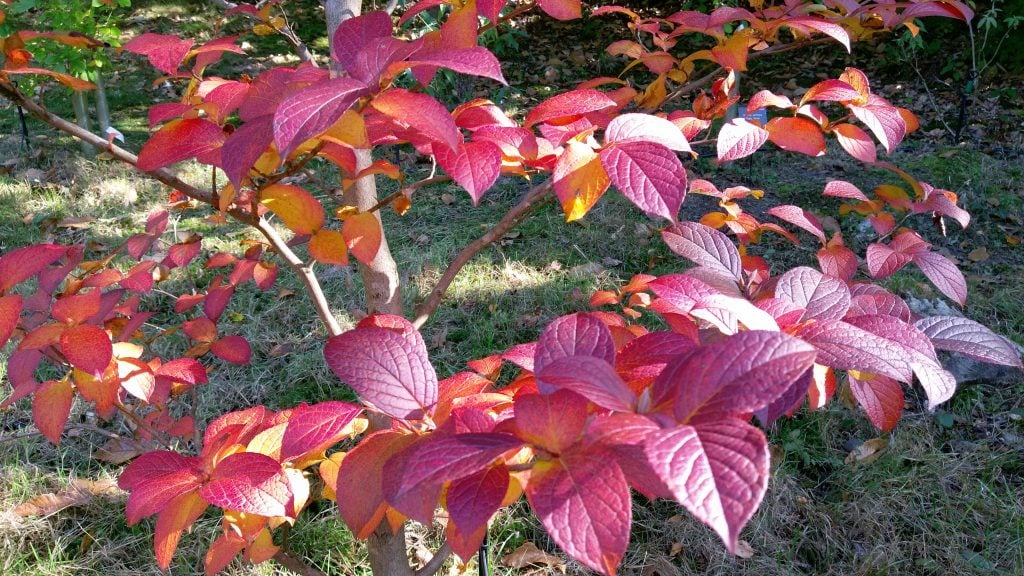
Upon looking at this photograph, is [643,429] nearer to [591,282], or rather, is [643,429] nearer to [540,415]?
[540,415]

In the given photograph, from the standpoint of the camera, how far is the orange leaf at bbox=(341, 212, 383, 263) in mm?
925

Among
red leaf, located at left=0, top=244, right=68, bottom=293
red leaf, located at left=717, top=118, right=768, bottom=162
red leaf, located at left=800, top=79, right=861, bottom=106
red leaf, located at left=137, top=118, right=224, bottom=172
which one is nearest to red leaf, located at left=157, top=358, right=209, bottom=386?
red leaf, located at left=0, top=244, right=68, bottom=293

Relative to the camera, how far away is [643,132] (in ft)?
2.18

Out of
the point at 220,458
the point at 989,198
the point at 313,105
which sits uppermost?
the point at 313,105

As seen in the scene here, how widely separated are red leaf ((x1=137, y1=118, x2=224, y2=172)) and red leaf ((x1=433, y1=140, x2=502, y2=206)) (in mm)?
233

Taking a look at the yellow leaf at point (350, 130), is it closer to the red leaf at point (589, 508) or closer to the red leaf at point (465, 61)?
the red leaf at point (465, 61)

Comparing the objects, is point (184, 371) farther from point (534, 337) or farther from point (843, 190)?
point (534, 337)

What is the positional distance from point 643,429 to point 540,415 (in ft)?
0.29

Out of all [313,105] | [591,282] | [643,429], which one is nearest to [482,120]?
[313,105]

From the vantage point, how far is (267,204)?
86 cm

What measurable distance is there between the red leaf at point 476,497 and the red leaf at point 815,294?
0.32 meters

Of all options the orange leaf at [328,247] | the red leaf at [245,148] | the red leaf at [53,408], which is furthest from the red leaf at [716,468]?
the red leaf at [53,408]

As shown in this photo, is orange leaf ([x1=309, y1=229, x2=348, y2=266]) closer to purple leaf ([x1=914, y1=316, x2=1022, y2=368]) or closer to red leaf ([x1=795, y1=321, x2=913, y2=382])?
red leaf ([x1=795, y1=321, x2=913, y2=382])

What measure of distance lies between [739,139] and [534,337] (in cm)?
167
